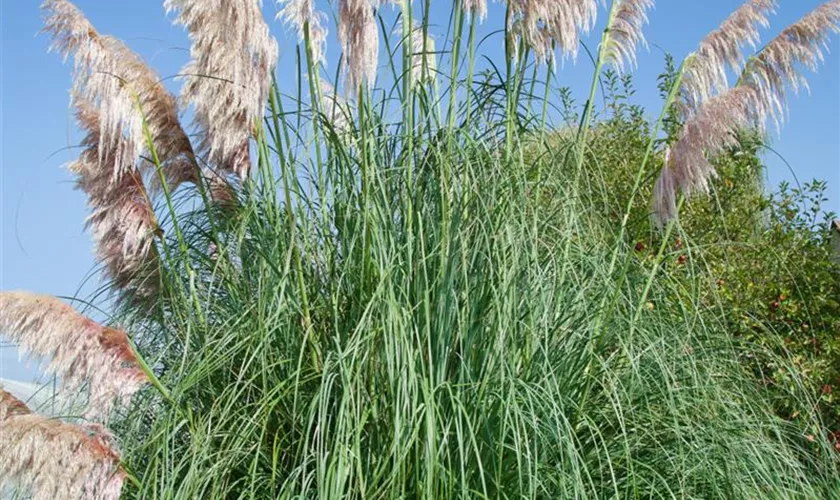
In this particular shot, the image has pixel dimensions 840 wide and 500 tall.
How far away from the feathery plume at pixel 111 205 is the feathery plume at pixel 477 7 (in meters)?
1.57

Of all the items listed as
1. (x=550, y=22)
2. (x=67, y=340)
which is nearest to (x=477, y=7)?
(x=550, y=22)

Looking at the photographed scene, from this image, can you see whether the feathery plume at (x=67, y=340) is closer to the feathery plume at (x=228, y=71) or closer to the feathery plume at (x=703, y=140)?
the feathery plume at (x=228, y=71)

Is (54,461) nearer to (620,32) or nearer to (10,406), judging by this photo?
(10,406)

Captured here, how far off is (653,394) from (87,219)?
2.48 meters

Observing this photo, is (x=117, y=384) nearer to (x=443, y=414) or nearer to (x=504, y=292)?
(x=443, y=414)

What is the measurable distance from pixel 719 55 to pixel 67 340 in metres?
2.97

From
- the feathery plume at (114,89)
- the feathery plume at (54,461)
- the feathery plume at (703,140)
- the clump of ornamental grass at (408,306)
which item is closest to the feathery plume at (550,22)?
the clump of ornamental grass at (408,306)

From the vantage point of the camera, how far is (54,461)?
9.65ft

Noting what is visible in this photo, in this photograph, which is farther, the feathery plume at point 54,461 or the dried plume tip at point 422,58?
the dried plume tip at point 422,58

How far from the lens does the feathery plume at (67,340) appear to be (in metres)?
3.10

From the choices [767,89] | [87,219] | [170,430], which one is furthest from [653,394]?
[87,219]

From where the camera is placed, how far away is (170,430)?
381cm

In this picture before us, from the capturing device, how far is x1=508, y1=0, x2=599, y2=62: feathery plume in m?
3.92

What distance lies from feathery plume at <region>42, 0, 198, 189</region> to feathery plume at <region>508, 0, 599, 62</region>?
1.57 m
